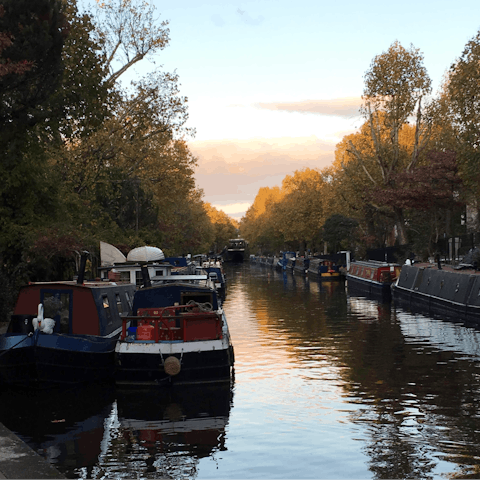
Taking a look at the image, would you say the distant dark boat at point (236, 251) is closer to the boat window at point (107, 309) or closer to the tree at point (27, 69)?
the tree at point (27, 69)

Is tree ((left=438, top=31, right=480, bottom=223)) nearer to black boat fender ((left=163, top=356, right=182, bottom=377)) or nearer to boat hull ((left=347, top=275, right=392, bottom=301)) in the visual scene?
boat hull ((left=347, top=275, right=392, bottom=301))

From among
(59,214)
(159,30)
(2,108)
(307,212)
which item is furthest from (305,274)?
(2,108)

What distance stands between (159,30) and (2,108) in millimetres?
20063

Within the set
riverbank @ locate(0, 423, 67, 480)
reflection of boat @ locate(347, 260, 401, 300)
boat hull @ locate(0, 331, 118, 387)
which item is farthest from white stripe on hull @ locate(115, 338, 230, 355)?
reflection of boat @ locate(347, 260, 401, 300)

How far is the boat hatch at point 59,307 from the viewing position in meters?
21.4

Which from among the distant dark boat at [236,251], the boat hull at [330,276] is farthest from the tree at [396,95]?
the distant dark boat at [236,251]

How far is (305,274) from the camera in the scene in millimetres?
98188

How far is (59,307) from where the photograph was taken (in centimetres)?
2158

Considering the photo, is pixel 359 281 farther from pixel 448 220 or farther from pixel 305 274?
pixel 305 274

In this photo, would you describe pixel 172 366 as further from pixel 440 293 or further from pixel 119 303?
pixel 440 293

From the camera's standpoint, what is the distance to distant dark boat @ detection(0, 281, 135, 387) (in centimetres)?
1955

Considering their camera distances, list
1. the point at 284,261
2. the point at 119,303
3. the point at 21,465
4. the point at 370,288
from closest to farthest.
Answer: the point at 21,465 → the point at 119,303 → the point at 370,288 → the point at 284,261

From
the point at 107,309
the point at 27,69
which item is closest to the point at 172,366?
the point at 107,309

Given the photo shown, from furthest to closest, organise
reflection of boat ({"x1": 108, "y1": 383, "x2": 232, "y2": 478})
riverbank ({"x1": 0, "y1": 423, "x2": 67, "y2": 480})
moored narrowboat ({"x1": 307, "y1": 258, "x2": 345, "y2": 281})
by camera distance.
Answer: moored narrowboat ({"x1": 307, "y1": 258, "x2": 345, "y2": 281}) < reflection of boat ({"x1": 108, "y1": 383, "x2": 232, "y2": 478}) < riverbank ({"x1": 0, "y1": 423, "x2": 67, "y2": 480})
